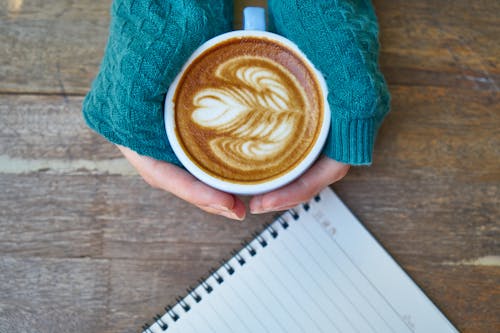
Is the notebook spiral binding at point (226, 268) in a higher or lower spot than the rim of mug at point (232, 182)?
lower

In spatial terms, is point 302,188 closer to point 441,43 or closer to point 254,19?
point 254,19

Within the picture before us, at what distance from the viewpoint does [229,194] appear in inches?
23.2

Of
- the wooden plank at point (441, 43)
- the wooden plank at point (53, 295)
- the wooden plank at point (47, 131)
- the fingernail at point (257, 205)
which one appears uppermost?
the wooden plank at point (441, 43)

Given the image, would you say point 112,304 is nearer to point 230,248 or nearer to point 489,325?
point 230,248

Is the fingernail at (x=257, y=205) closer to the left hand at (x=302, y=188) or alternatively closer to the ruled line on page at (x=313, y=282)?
the left hand at (x=302, y=188)

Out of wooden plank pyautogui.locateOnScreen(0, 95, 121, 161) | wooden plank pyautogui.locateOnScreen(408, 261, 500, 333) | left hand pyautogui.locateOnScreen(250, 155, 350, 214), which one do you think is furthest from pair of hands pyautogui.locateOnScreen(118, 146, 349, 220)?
wooden plank pyautogui.locateOnScreen(408, 261, 500, 333)

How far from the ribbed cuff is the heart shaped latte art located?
4cm

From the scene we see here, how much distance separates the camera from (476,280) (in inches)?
27.7

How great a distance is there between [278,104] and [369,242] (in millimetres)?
258

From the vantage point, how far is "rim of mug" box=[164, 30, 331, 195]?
1.83 feet

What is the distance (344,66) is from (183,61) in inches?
7.8

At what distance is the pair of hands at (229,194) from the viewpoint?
586mm

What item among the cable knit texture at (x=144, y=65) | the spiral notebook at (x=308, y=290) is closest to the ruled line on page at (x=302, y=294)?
the spiral notebook at (x=308, y=290)

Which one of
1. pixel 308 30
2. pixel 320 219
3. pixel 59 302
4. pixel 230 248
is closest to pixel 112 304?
pixel 59 302
